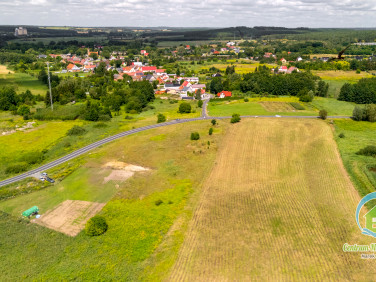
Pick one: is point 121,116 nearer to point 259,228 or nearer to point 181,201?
point 181,201

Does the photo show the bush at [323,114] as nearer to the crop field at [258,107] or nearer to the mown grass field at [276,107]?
the mown grass field at [276,107]

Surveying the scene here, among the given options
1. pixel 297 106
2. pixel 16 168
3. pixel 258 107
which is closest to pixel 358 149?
pixel 297 106

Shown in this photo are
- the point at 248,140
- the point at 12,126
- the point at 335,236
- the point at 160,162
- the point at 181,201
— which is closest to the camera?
the point at 335,236

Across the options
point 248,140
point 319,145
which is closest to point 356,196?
point 319,145

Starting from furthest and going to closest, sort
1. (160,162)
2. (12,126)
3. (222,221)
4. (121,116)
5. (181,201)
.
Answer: (121,116) → (12,126) → (160,162) → (181,201) → (222,221)

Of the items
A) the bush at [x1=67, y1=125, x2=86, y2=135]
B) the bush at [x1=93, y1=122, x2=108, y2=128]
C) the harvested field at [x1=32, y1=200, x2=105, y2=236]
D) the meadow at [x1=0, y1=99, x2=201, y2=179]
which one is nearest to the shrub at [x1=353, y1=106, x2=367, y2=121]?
the meadow at [x1=0, y1=99, x2=201, y2=179]

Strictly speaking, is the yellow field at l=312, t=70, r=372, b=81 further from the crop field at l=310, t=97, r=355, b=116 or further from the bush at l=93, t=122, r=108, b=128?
the bush at l=93, t=122, r=108, b=128
